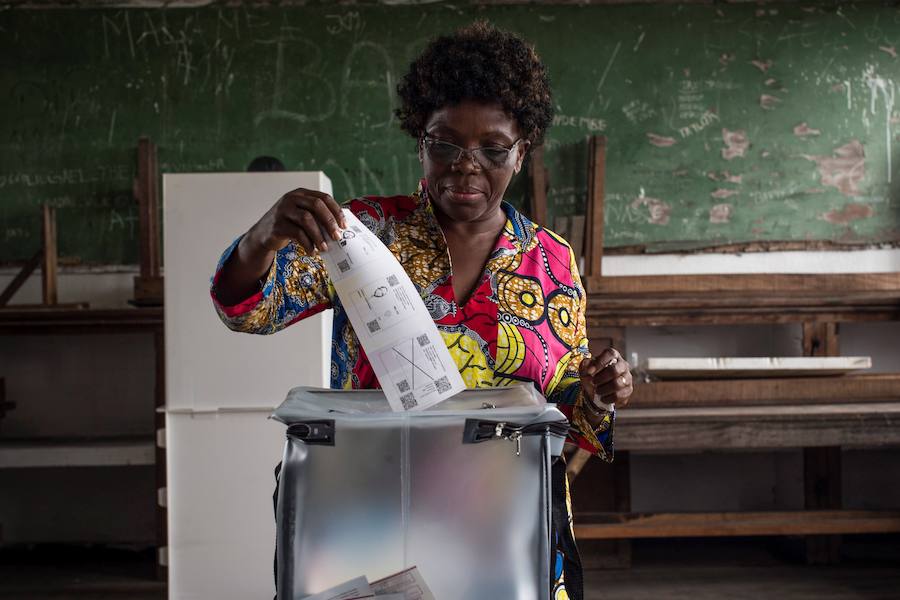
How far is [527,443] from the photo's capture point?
94 centimetres

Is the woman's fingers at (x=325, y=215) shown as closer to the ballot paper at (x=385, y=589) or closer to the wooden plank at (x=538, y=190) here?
the ballot paper at (x=385, y=589)

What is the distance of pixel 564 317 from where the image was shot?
1235 millimetres

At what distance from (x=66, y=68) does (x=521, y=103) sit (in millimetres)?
3317

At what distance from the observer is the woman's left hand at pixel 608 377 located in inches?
44.0

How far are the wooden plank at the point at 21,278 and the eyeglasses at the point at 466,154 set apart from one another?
10.1ft

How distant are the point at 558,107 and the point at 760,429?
1.81 metres

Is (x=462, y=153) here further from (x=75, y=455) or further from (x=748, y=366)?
(x=75, y=455)

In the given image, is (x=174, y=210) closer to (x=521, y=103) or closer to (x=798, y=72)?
(x=521, y=103)

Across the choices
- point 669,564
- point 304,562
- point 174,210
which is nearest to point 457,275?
point 304,562

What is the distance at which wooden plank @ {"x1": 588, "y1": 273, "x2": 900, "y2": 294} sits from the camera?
359cm

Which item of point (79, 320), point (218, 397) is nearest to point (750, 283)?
point (218, 397)

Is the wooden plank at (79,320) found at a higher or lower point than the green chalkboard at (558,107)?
lower

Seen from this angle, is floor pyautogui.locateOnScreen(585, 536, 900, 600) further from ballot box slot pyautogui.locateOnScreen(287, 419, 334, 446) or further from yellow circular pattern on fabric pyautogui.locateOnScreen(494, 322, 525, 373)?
ballot box slot pyautogui.locateOnScreen(287, 419, 334, 446)

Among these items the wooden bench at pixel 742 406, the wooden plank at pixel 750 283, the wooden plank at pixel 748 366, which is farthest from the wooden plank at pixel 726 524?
the wooden plank at pixel 750 283
